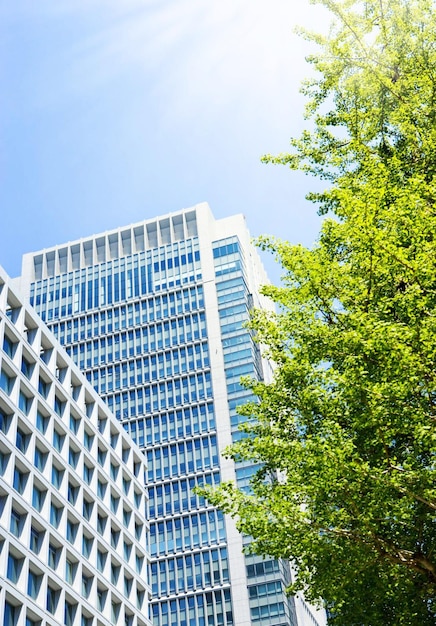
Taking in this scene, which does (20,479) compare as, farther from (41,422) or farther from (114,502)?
(114,502)

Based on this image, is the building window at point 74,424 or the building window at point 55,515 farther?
the building window at point 74,424

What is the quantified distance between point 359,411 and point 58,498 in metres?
27.0

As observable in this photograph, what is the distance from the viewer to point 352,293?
566 inches

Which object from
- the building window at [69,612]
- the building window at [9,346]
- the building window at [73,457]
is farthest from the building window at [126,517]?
the building window at [9,346]

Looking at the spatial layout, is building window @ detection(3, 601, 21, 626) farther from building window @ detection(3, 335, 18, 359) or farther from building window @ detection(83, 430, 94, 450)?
building window @ detection(83, 430, 94, 450)

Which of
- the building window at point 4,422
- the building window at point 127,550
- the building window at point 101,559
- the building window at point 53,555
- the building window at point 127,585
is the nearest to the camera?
the building window at point 4,422

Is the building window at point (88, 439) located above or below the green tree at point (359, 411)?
above

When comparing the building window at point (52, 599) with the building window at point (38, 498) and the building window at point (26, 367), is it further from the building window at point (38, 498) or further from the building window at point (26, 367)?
the building window at point (26, 367)

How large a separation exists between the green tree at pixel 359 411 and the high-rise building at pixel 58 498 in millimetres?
19916

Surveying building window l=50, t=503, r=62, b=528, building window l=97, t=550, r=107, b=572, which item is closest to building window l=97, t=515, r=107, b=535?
building window l=97, t=550, r=107, b=572

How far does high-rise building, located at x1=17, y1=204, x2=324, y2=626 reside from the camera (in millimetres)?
73688

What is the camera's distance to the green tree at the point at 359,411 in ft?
41.5

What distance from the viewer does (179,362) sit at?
287 feet

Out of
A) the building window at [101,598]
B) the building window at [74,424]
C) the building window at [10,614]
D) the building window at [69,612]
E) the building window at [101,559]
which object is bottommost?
the building window at [10,614]
